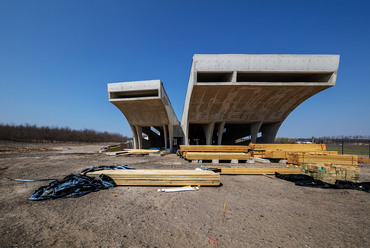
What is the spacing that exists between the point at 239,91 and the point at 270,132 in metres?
10.4

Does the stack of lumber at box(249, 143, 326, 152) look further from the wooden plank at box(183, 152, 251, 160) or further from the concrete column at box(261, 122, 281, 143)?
the concrete column at box(261, 122, 281, 143)

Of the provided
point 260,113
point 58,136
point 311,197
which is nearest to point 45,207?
point 311,197

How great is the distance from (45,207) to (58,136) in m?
64.1

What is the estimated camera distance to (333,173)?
5078mm

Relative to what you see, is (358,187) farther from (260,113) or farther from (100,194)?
(260,113)

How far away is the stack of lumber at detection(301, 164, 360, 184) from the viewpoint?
5164 millimetres

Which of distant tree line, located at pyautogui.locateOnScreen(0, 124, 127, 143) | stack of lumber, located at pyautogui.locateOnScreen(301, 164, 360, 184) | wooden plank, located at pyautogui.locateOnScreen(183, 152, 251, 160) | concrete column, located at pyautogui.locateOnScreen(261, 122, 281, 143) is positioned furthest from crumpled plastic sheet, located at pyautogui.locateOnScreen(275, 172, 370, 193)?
distant tree line, located at pyautogui.locateOnScreen(0, 124, 127, 143)

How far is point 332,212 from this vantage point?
3111 millimetres

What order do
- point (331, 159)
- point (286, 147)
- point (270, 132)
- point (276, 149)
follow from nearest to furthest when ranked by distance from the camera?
point (331, 159) < point (276, 149) < point (286, 147) < point (270, 132)

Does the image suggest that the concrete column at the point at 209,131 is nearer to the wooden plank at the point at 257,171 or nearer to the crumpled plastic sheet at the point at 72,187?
the wooden plank at the point at 257,171

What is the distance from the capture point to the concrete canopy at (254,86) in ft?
41.5

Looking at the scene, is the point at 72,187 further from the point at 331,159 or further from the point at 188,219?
the point at 331,159

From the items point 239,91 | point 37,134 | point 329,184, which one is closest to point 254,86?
point 239,91

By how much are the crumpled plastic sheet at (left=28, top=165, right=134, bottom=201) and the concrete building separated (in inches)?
432
